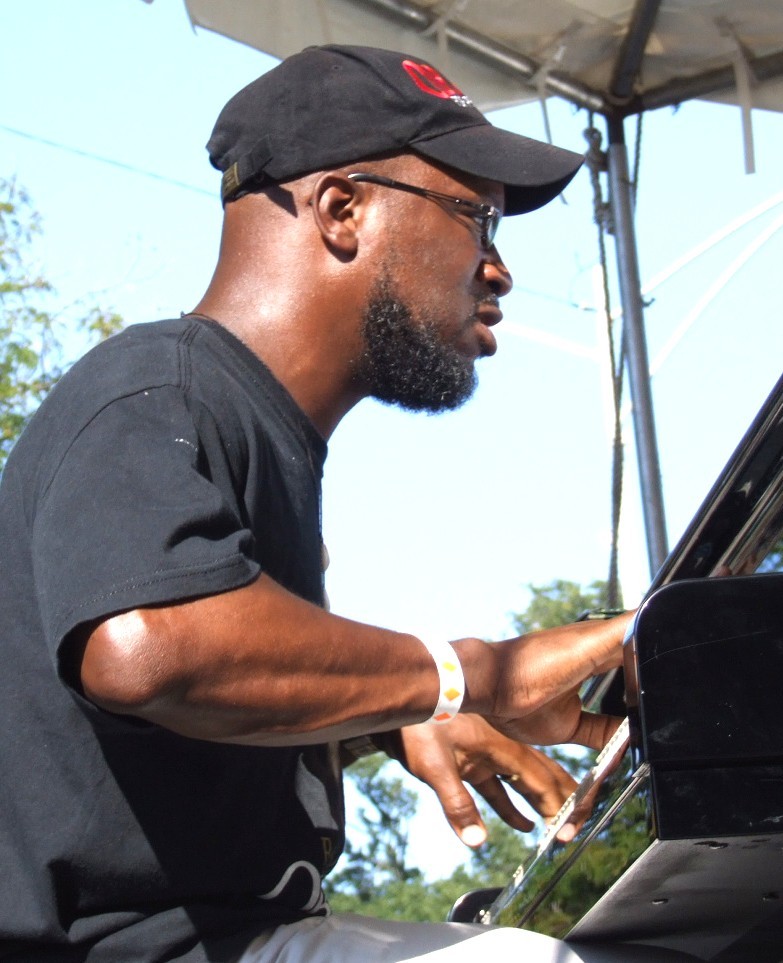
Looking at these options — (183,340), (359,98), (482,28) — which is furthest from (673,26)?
(183,340)

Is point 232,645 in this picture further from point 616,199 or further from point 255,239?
point 616,199

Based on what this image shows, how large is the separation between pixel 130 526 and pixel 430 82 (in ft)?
3.48

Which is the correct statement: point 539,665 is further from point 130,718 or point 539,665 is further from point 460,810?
point 130,718

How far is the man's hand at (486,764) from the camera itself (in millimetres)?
2129

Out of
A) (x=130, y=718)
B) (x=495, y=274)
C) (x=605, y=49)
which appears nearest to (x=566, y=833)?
(x=130, y=718)

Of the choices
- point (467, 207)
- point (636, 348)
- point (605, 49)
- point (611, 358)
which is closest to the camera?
point (467, 207)

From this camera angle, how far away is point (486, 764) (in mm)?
2184

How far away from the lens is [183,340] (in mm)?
1710

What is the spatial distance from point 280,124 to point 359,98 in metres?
0.13

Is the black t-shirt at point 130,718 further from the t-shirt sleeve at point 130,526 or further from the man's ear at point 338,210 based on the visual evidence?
the man's ear at point 338,210

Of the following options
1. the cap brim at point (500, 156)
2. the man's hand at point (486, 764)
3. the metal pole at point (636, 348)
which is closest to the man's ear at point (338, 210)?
the cap brim at point (500, 156)

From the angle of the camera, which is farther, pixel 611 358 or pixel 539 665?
pixel 611 358

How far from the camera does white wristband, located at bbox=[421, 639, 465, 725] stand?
1.59 m

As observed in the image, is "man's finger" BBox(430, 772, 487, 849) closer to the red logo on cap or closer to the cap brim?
the cap brim
